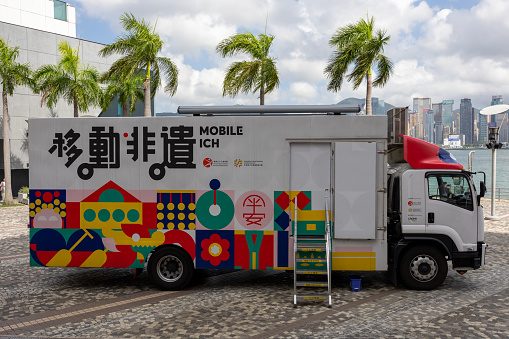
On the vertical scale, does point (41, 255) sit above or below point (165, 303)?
above

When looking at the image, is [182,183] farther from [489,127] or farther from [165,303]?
[489,127]

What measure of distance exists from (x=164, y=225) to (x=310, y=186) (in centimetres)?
310

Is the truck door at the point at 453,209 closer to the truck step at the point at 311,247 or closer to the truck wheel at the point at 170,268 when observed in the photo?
the truck step at the point at 311,247

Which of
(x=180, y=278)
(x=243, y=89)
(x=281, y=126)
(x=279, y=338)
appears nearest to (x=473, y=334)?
(x=279, y=338)

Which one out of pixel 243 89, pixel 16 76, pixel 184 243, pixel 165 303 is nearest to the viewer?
pixel 165 303

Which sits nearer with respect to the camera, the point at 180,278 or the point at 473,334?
the point at 473,334

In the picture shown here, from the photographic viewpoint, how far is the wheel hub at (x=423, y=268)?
9.09 m

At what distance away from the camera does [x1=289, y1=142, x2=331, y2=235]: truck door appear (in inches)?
349

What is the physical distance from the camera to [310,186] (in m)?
8.89

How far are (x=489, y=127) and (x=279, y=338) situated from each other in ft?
60.5

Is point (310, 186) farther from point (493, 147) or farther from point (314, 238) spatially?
point (493, 147)

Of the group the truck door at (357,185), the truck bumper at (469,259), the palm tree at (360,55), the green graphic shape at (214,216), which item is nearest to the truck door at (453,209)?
the truck bumper at (469,259)

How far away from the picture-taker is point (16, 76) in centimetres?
2750

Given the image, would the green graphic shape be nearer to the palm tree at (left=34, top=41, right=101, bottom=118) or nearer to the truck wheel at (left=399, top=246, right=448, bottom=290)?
the truck wheel at (left=399, top=246, right=448, bottom=290)
